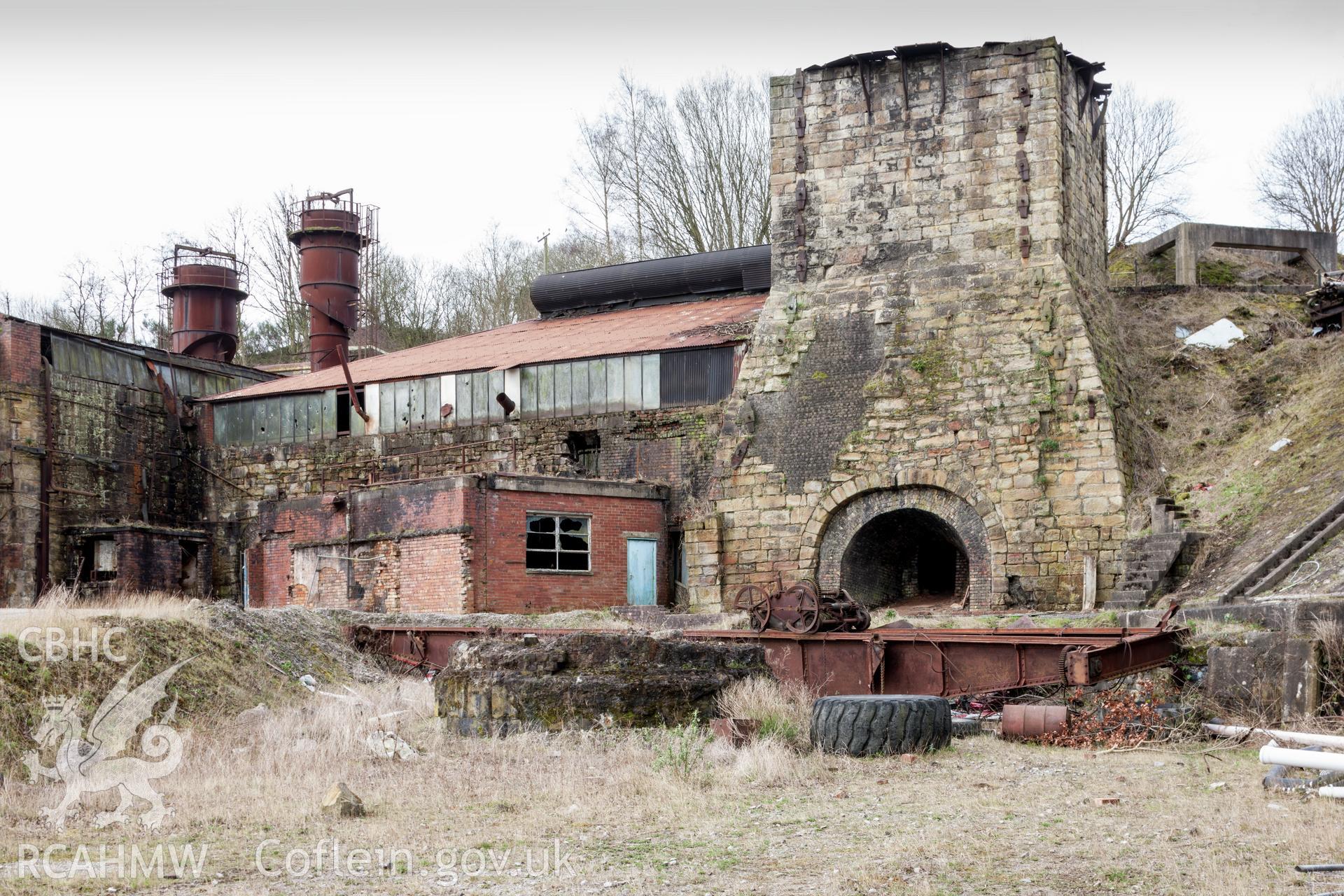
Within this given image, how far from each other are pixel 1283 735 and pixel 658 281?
73.2ft

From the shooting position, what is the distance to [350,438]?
28781 millimetres

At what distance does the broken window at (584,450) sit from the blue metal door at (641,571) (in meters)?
2.54

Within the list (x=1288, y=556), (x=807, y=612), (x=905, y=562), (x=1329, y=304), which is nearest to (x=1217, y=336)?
(x=1329, y=304)

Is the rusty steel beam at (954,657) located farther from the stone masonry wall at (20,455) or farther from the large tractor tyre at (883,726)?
the stone masonry wall at (20,455)

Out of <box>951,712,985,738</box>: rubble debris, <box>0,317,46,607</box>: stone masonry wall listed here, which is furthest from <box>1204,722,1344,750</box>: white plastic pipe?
<box>0,317,46,607</box>: stone masonry wall

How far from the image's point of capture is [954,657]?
12.5 m

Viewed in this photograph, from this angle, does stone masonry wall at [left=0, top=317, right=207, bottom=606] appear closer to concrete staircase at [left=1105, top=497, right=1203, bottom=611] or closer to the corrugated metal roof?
the corrugated metal roof

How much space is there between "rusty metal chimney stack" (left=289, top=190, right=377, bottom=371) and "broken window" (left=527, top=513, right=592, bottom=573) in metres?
14.2

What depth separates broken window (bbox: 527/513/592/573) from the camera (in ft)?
75.7

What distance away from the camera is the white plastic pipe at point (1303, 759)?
7863 mm

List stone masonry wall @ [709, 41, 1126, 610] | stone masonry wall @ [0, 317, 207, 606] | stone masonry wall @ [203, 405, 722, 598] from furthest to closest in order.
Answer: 1. stone masonry wall @ [0, 317, 207, 606]
2. stone masonry wall @ [203, 405, 722, 598]
3. stone masonry wall @ [709, 41, 1126, 610]

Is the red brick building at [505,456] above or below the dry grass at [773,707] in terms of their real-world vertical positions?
above

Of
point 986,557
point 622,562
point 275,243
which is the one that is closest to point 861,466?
point 986,557

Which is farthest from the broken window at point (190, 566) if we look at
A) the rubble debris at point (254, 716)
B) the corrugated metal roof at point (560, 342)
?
the rubble debris at point (254, 716)
